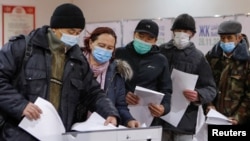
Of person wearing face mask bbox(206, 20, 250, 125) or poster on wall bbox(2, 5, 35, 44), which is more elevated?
poster on wall bbox(2, 5, 35, 44)

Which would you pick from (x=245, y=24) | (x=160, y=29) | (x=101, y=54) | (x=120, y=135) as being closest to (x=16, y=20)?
(x=160, y=29)

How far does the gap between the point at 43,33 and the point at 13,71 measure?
260 millimetres

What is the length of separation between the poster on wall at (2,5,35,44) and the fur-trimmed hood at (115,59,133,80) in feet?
12.4

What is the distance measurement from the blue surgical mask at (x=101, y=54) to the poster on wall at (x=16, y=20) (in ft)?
12.8

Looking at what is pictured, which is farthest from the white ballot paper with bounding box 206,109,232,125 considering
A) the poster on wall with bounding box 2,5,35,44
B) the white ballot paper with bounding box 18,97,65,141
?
the poster on wall with bounding box 2,5,35,44

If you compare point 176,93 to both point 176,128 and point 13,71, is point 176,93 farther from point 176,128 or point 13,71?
point 13,71

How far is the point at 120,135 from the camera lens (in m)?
1.57

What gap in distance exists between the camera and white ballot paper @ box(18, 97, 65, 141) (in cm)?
178

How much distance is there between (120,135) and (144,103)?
110 cm

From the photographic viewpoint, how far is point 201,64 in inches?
113

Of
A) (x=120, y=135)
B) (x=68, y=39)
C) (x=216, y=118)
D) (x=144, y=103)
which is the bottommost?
(x=216, y=118)

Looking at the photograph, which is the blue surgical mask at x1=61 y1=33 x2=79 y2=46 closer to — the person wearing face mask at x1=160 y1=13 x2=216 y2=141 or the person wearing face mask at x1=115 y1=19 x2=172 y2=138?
the person wearing face mask at x1=115 y1=19 x2=172 y2=138

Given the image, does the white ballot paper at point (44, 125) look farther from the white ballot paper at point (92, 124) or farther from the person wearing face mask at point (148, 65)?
the person wearing face mask at point (148, 65)

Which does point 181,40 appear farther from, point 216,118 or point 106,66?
point 106,66
